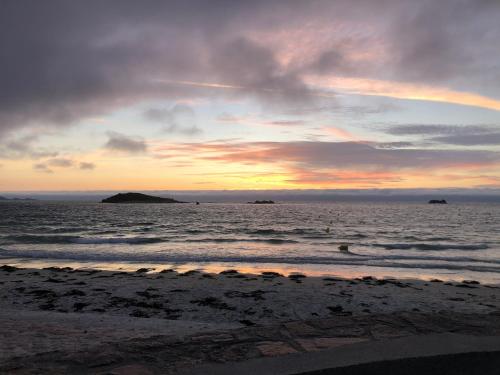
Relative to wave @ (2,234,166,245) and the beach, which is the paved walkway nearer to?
the beach

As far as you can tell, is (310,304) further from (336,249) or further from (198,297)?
(336,249)

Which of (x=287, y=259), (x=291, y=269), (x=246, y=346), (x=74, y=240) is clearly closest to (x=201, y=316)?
(x=246, y=346)

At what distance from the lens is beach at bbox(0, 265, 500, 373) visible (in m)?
4.44

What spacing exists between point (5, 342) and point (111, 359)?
8.17ft

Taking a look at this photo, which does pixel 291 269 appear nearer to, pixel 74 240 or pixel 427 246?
pixel 427 246

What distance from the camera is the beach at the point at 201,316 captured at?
14.6 ft

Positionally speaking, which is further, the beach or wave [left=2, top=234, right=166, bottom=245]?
wave [left=2, top=234, right=166, bottom=245]

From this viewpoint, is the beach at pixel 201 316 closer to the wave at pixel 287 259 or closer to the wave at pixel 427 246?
the wave at pixel 287 259

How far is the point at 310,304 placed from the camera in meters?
10.2

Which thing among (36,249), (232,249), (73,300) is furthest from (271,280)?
(36,249)

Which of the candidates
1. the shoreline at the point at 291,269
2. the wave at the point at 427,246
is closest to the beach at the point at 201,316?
the shoreline at the point at 291,269

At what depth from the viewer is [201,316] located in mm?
9070

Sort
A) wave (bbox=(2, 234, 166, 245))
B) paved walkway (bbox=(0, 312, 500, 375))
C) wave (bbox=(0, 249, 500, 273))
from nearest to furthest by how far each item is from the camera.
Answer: paved walkway (bbox=(0, 312, 500, 375)), wave (bbox=(0, 249, 500, 273)), wave (bbox=(2, 234, 166, 245))

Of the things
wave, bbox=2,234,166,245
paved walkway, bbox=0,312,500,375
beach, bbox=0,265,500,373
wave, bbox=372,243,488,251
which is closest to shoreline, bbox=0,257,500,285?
beach, bbox=0,265,500,373
